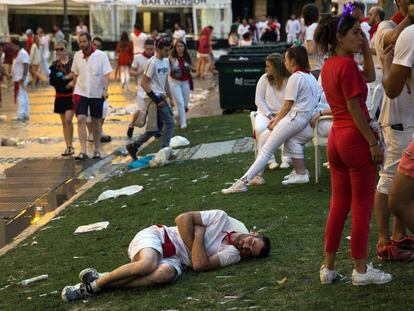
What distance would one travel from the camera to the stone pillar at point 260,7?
52.7 m

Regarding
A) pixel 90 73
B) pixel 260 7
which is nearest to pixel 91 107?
pixel 90 73

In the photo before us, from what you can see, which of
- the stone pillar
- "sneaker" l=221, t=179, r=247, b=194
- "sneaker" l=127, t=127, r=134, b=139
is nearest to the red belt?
"sneaker" l=221, t=179, r=247, b=194

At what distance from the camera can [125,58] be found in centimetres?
2502

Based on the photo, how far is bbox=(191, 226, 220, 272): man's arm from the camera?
5777 mm

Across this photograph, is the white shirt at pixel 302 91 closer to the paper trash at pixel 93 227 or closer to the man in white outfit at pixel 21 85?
the paper trash at pixel 93 227

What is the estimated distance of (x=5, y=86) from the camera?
27.0m

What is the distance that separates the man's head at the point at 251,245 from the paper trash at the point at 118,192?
12.6 ft

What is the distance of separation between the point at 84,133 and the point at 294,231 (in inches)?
254

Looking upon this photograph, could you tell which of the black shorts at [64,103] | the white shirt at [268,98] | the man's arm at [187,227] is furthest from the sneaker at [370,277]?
the black shorts at [64,103]

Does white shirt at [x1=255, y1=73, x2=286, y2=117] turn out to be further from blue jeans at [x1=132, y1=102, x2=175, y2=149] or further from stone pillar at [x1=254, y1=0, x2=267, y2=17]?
stone pillar at [x1=254, y1=0, x2=267, y2=17]

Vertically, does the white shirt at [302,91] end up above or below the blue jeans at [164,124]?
above

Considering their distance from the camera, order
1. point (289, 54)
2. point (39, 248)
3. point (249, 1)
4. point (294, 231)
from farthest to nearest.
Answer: point (249, 1) < point (289, 54) < point (39, 248) < point (294, 231)

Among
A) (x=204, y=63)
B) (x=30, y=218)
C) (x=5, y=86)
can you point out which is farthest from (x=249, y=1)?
(x=30, y=218)

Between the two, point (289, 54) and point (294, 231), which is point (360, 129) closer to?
point (294, 231)
